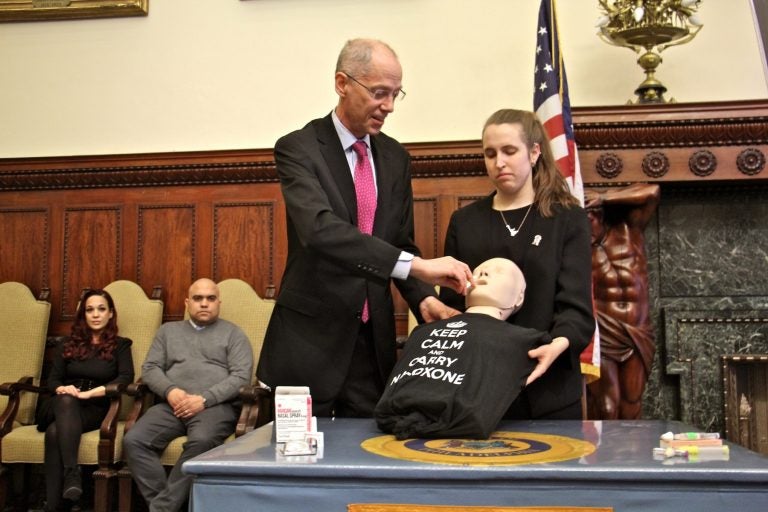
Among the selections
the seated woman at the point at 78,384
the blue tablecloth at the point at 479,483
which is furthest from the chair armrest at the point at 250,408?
the blue tablecloth at the point at 479,483

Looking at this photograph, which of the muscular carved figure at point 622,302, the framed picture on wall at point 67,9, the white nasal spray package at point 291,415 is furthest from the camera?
the framed picture on wall at point 67,9

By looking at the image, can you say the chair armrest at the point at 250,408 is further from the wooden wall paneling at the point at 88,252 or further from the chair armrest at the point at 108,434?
the wooden wall paneling at the point at 88,252

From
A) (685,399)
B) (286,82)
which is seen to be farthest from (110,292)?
(685,399)

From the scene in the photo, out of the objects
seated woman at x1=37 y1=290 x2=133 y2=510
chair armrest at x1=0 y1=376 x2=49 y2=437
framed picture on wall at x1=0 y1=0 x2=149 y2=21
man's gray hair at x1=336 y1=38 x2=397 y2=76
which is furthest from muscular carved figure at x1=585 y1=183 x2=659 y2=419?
framed picture on wall at x1=0 y1=0 x2=149 y2=21

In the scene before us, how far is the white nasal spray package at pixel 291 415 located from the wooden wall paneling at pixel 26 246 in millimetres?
4274

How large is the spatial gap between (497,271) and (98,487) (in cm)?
299

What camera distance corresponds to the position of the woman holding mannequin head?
260 centimetres

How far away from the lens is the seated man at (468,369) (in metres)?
2.10

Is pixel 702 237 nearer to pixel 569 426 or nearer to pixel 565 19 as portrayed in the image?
pixel 565 19

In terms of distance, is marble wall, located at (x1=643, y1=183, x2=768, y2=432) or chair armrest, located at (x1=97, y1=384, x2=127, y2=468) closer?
chair armrest, located at (x1=97, y1=384, x2=127, y2=468)

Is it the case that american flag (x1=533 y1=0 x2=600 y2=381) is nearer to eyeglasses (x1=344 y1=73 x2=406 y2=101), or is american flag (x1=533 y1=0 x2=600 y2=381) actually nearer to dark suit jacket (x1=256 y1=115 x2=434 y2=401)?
eyeglasses (x1=344 y1=73 x2=406 y2=101)

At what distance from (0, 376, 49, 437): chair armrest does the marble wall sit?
146 inches

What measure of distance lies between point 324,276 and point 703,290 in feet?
11.3

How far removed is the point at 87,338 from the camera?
520cm
